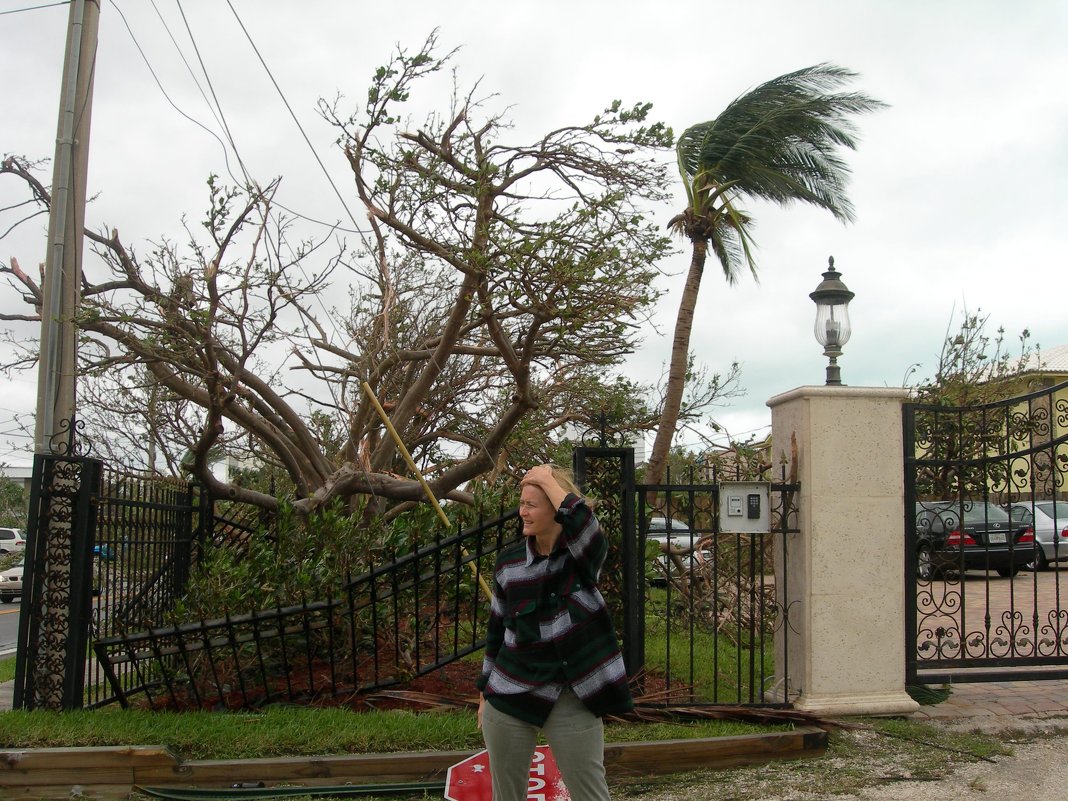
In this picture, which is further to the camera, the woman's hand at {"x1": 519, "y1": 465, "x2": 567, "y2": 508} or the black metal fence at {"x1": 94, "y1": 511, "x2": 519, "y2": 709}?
the black metal fence at {"x1": 94, "y1": 511, "x2": 519, "y2": 709}

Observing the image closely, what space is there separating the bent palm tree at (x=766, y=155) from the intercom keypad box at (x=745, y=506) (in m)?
7.51

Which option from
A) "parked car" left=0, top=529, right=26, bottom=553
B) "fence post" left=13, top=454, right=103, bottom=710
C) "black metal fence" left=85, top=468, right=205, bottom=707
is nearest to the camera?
"fence post" left=13, top=454, right=103, bottom=710

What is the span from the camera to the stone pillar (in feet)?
19.7

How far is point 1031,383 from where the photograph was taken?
68.6ft

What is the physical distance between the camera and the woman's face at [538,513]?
11.0 ft

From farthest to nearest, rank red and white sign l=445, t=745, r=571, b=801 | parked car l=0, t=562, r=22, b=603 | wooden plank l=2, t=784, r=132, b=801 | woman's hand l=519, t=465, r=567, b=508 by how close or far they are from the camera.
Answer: parked car l=0, t=562, r=22, b=603 < wooden plank l=2, t=784, r=132, b=801 < red and white sign l=445, t=745, r=571, b=801 < woman's hand l=519, t=465, r=567, b=508

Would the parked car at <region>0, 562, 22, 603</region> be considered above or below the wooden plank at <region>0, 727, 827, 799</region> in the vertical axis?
below

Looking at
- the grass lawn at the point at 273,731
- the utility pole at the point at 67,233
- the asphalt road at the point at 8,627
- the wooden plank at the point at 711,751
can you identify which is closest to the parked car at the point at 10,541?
the asphalt road at the point at 8,627

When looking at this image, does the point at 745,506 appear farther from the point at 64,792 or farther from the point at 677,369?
the point at 677,369

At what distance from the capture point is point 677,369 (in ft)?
41.1

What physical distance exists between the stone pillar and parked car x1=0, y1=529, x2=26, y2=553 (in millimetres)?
36398

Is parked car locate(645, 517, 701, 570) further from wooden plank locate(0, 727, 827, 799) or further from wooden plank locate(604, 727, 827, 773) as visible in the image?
wooden plank locate(0, 727, 827, 799)

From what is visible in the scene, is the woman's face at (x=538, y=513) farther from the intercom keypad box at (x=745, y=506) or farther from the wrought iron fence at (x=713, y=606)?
the intercom keypad box at (x=745, y=506)

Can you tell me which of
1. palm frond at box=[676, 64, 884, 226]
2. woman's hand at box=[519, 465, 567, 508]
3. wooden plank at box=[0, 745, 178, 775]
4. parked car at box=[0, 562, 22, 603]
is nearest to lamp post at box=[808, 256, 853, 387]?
woman's hand at box=[519, 465, 567, 508]
